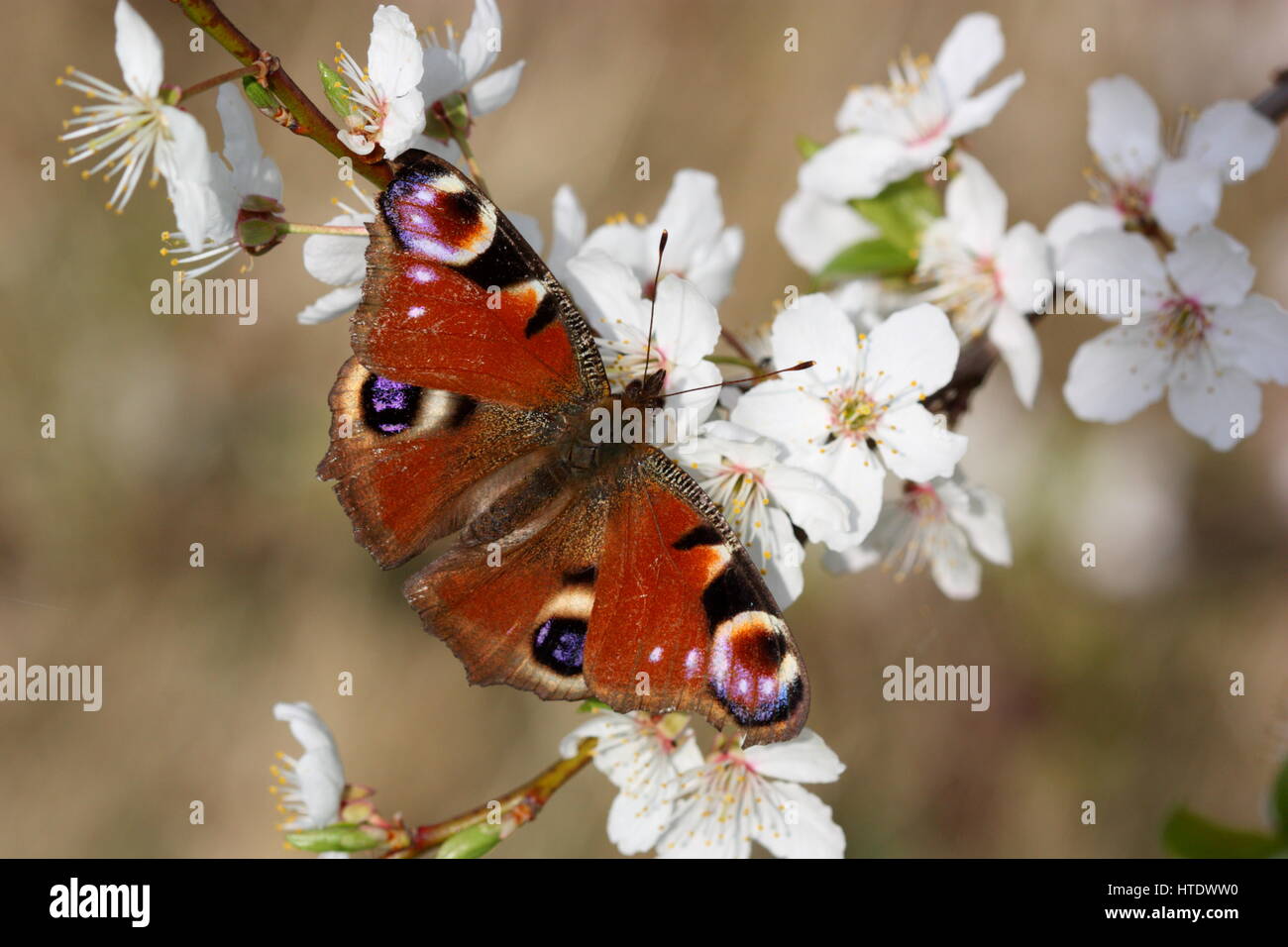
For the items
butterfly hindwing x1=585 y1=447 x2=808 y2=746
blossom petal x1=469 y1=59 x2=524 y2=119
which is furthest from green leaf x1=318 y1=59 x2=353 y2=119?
butterfly hindwing x1=585 y1=447 x2=808 y2=746

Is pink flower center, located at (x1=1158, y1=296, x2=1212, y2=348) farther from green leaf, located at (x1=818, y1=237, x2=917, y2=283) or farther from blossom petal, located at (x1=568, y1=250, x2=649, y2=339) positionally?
blossom petal, located at (x1=568, y1=250, x2=649, y2=339)

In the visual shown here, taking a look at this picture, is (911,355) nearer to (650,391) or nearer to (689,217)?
(650,391)

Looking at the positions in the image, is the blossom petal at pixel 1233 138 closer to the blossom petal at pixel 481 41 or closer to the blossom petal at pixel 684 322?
the blossom petal at pixel 684 322

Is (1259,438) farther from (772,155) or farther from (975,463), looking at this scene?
(772,155)

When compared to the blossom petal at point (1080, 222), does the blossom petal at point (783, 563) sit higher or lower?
lower

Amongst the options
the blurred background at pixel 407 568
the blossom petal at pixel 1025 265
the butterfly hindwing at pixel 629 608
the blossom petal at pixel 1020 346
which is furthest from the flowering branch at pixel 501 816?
the blurred background at pixel 407 568
